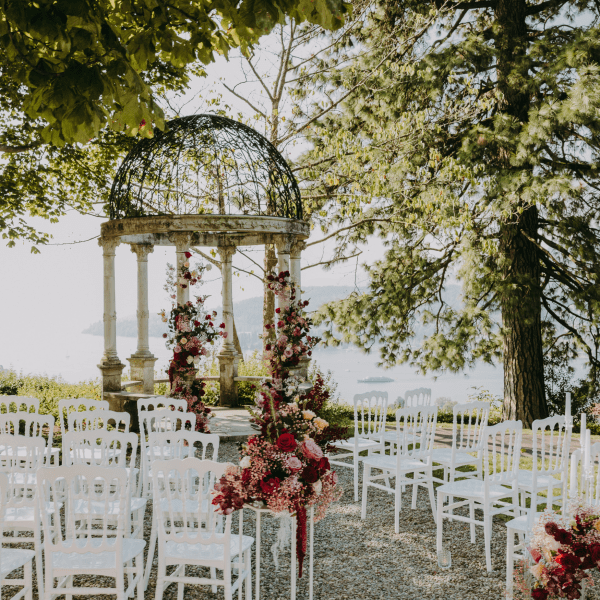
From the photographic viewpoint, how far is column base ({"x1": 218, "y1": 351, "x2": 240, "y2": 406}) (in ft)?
36.7

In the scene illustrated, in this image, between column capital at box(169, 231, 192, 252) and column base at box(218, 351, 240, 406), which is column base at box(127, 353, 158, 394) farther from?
column capital at box(169, 231, 192, 252)

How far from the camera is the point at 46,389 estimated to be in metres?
12.6

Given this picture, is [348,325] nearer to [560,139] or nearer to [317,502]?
[560,139]

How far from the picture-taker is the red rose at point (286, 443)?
12.0ft

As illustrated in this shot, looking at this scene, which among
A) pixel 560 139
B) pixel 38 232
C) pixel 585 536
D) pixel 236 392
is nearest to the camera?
pixel 585 536

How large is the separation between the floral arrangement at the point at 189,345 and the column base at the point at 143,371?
245 centimetres

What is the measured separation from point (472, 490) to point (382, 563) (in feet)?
3.00

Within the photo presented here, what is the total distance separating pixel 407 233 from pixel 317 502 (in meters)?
8.34

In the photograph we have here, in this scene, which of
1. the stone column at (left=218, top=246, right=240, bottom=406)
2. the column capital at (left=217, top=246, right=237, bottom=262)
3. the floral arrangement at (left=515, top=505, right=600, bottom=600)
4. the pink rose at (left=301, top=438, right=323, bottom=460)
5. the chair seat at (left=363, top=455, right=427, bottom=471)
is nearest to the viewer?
the floral arrangement at (left=515, top=505, right=600, bottom=600)

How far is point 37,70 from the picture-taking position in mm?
3584

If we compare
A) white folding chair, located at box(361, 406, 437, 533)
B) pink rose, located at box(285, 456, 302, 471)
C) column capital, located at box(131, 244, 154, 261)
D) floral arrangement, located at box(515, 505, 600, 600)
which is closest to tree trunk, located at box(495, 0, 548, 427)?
white folding chair, located at box(361, 406, 437, 533)

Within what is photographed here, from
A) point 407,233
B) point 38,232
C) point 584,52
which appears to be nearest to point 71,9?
point 584,52

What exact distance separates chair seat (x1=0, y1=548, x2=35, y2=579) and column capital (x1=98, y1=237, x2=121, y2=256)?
19.8 ft

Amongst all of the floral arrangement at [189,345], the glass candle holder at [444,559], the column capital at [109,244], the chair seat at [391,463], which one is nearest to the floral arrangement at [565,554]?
the glass candle holder at [444,559]
